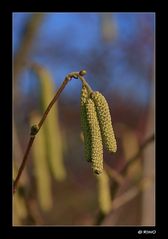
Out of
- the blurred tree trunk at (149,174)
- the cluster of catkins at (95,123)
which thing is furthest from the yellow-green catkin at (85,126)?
the blurred tree trunk at (149,174)

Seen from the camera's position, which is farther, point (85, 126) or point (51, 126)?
point (51, 126)

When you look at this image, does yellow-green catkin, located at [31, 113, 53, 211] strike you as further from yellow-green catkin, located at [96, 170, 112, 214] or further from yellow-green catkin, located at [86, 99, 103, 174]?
yellow-green catkin, located at [86, 99, 103, 174]

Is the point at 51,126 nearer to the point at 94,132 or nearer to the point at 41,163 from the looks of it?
the point at 41,163

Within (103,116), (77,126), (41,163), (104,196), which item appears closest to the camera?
(103,116)

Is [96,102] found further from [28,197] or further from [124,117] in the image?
[124,117]

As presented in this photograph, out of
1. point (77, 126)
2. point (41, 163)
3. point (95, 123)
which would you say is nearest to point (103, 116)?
point (95, 123)

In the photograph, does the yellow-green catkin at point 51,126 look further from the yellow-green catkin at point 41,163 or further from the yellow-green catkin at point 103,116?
the yellow-green catkin at point 103,116
